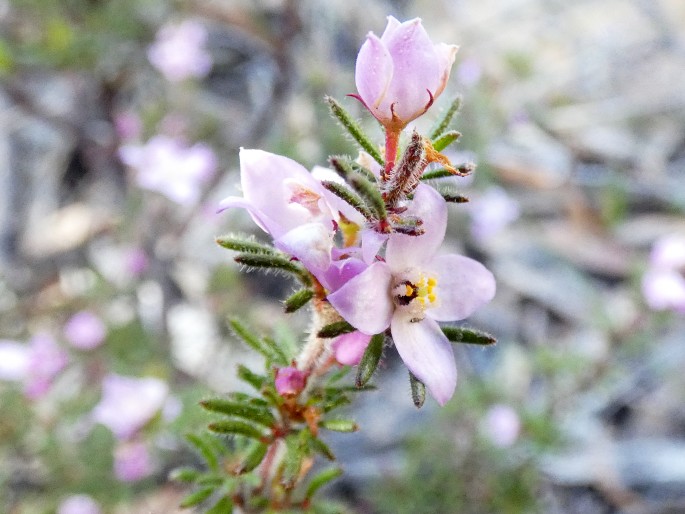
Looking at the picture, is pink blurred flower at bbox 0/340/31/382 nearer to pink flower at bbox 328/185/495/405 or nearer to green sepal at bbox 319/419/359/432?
green sepal at bbox 319/419/359/432

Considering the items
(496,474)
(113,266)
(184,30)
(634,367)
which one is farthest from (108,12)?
(634,367)

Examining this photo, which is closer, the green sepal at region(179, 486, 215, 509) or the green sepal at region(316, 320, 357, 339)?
the green sepal at region(316, 320, 357, 339)

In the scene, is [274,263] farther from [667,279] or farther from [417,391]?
[667,279]

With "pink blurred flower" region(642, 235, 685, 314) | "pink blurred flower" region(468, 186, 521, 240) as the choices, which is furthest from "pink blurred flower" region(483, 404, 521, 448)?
"pink blurred flower" region(468, 186, 521, 240)

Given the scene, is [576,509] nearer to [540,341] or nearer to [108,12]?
[540,341]

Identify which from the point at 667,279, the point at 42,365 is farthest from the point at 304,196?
the point at 42,365
